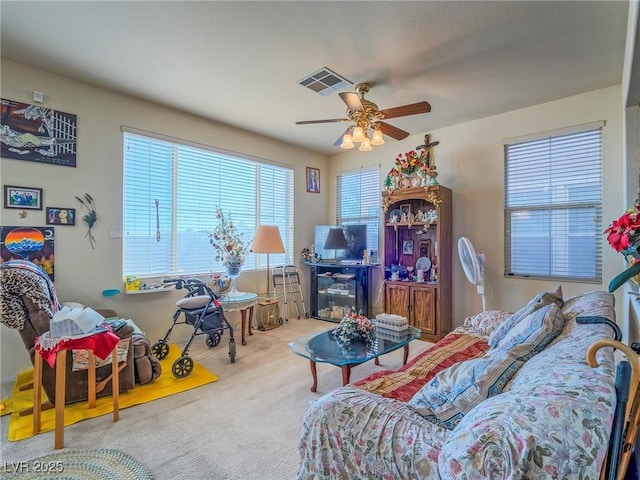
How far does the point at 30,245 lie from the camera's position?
3061mm

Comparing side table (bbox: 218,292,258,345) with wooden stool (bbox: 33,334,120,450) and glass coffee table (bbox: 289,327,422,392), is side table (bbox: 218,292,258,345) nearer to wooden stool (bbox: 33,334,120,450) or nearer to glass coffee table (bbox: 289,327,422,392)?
glass coffee table (bbox: 289,327,422,392)

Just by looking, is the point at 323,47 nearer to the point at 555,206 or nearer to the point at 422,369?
the point at 422,369

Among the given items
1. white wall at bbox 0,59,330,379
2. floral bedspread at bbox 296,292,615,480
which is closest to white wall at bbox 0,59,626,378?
white wall at bbox 0,59,330,379

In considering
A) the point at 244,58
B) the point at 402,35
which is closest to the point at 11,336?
the point at 244,58

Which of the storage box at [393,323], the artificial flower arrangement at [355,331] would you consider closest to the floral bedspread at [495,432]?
the artificial flower arrangement at [355,331]

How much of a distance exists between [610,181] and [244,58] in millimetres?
4042

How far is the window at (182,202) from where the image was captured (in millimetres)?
3826

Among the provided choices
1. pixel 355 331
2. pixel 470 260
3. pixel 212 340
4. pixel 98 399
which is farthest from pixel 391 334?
pixel 98 399

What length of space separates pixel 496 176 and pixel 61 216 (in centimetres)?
516

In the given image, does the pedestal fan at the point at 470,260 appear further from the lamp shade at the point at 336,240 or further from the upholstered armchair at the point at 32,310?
the upholstered armchair at the point at 32,310

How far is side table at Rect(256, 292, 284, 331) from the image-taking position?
4789 millimetres

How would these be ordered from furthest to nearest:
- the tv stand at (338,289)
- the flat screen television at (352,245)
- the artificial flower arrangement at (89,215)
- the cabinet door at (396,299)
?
1. the flat screen television at (352,245)
2. the tv stand at (338,289)
3. the cabinet door at (396,299)
4. the artificial flower arrangement at (89,215)

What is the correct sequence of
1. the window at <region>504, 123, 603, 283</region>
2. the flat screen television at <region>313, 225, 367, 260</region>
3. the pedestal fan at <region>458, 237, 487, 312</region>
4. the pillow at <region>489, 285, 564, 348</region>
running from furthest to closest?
the flat screen television at <region>313, 225, 367, 260</region> → the pedestal fan at <region>458, 237, 487, 312</region> → the window at <region>504, 123, 603, 283</region> → the pillow at <region>489, 285, 564, 348</region>

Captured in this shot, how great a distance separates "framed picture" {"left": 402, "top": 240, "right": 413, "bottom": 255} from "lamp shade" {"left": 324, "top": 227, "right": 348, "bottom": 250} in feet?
3.12
